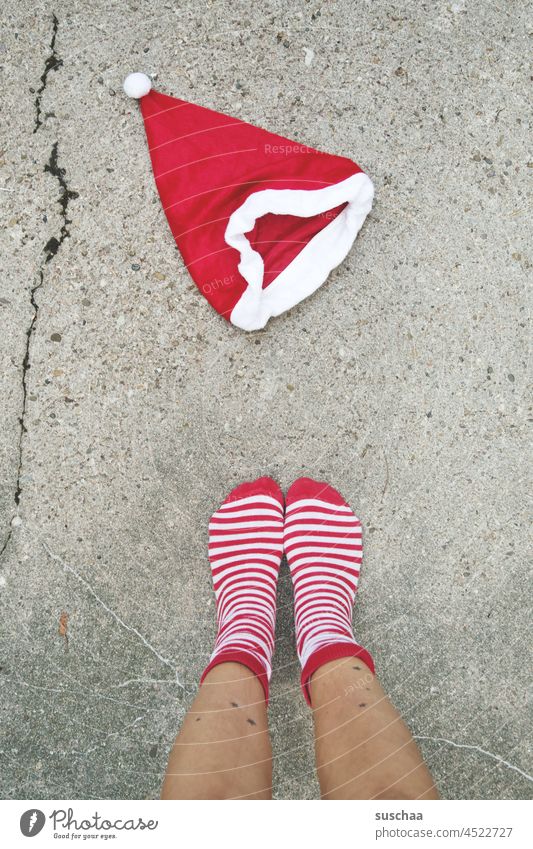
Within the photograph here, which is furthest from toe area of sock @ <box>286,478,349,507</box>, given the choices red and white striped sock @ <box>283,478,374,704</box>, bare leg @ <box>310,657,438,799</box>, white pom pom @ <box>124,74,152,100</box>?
white pom pom @ <box>124,74,152,100</box>

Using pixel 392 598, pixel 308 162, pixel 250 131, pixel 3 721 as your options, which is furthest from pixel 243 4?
pixel 3 721

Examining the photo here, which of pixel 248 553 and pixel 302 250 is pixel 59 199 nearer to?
pixel 302 250

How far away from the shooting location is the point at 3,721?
1334 mm

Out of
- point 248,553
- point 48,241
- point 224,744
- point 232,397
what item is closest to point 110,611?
point 248,553

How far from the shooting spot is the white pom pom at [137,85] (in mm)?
1318

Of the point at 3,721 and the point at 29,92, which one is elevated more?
the point at 29,92

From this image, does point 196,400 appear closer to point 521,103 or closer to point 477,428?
point 477,428

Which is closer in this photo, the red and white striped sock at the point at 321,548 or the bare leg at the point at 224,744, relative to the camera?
the bare leg at the point at 224,744

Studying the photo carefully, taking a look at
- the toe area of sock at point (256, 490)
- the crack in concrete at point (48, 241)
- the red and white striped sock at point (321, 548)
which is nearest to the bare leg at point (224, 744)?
the red and white striped sock at point (321, 548)

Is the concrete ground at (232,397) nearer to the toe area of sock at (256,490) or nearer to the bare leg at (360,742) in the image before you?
the toe area of sock at (256,490)

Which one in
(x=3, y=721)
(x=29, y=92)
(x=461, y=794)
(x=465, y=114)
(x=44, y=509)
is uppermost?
(x=465, y=114)

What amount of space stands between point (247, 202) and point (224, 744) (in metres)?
1.08

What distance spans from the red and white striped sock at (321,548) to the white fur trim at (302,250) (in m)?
0.41
